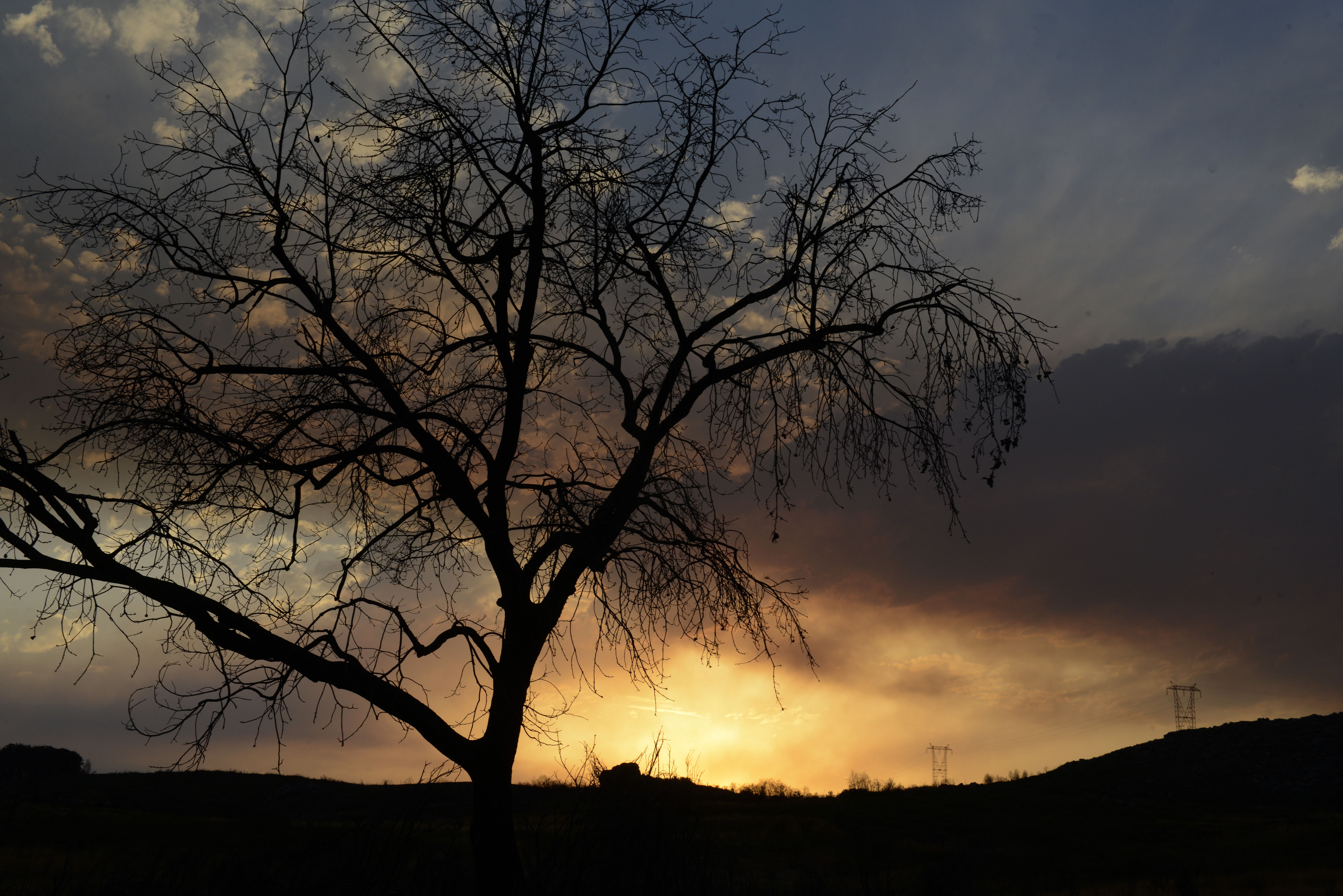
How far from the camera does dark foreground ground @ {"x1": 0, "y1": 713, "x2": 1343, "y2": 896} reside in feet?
20.2

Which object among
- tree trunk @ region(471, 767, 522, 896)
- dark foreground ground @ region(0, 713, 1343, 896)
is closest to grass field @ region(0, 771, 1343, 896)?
dark foreground ground @ region(0, 713, 1343, 896)

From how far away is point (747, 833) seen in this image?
22.5 m

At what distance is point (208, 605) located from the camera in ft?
19.2

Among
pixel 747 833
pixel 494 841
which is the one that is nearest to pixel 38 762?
pixel 747 833

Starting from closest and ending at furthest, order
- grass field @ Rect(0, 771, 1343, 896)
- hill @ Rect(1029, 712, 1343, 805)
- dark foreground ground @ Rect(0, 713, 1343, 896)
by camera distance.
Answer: grass field @ Rect(0, 771, 1343, 896), dark foreground ground @ Rect(0, 713, 1343, 896), hill @ Rect(1029, 712, 1343, 805)

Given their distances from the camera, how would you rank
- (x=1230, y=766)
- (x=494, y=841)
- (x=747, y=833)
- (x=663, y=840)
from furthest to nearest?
(x=1230, y=766) < (x=747, y=833) < (x=663, y=840) < (x=494, y=841)

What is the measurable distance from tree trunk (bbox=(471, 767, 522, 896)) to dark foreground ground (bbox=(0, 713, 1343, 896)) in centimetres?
19

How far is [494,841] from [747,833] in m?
18.2

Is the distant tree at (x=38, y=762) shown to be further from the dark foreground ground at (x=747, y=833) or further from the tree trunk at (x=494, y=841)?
the tree trunk at (x=494, y=841)

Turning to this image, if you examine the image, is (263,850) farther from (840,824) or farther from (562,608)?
(840,824)

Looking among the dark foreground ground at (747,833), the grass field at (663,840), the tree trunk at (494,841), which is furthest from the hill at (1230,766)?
the tree trunk at (494,841)

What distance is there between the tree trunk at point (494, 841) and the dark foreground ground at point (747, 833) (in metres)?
0.19

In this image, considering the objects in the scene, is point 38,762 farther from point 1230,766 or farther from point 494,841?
point 1230,766

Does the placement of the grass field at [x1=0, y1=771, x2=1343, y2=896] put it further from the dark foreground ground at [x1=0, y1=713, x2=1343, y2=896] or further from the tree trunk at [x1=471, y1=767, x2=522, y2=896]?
the tree trunk at [x1=471, y1=767, x2=522, y2=896]
